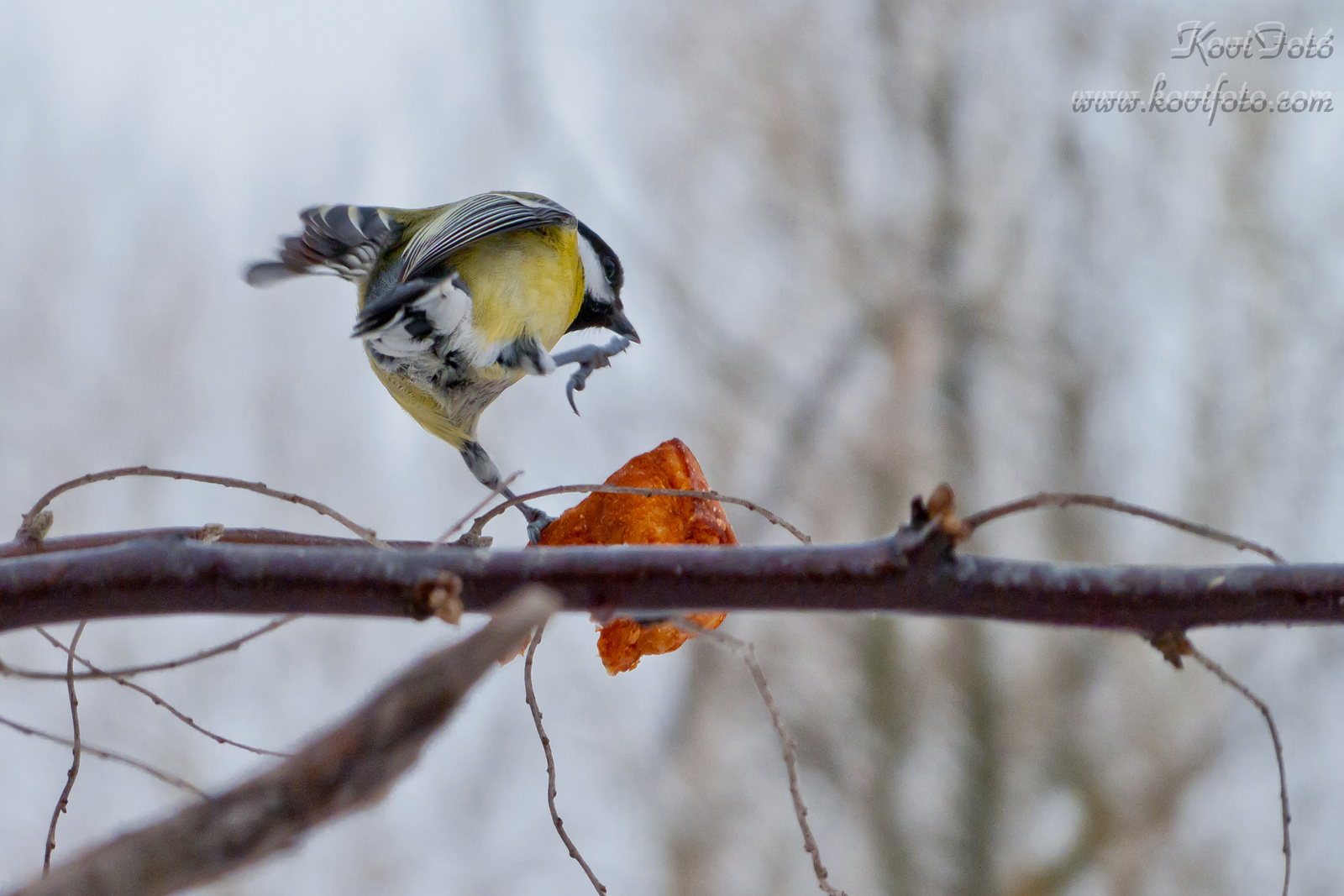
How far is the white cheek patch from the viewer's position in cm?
240

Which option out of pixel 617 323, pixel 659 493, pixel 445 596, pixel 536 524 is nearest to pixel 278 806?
pixel 445 596

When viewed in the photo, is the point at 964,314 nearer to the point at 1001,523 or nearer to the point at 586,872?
the point at 1001,523

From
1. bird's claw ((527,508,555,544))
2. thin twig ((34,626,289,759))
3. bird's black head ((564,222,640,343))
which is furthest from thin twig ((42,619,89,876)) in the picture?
bird's black head ((564,222,640,343))

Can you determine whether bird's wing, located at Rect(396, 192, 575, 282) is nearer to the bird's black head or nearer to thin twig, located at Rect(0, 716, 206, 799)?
the bird's black head

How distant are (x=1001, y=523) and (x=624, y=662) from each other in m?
4.55

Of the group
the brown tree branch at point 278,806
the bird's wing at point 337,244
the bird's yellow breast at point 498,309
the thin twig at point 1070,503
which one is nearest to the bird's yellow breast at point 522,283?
the bird's yellow breast at point 498,309

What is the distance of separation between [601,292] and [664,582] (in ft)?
5.27

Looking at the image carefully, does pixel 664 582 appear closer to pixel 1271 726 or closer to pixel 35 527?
pixel 1271 726

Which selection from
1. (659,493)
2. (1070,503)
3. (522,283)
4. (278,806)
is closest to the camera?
(278,806)

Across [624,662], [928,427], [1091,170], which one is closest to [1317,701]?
[928,427]

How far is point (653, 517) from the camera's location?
1.29m

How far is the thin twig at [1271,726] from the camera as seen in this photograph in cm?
84

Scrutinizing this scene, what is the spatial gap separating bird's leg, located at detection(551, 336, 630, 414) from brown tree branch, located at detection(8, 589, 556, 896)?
4.65 feet

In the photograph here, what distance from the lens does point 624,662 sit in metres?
1.26
